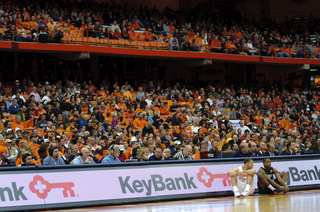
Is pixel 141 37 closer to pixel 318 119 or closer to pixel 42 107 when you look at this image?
pixel 42 107

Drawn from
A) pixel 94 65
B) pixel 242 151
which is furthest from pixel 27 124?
pixel 94 65

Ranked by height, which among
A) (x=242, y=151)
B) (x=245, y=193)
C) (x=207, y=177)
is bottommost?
(x=245, y=193)

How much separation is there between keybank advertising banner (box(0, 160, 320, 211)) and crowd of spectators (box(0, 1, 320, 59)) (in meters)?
11.6

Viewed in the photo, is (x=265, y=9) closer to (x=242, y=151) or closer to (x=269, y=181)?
(x=242, y=151)

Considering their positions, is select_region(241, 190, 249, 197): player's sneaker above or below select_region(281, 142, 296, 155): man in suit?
below

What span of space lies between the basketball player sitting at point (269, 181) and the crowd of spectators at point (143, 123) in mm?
881

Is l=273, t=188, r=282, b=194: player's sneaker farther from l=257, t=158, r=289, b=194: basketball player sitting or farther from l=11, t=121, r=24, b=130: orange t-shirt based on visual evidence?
l=11, t=121, r=24, b=130: orange t-shirt

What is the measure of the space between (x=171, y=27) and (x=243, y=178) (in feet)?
54.0

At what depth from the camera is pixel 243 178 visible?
10.9 m

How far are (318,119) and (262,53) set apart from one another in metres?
6.32

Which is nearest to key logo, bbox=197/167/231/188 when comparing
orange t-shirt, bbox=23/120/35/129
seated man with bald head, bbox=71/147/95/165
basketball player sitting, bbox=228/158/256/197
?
basketball player sitting, bbox=228/158/256/197

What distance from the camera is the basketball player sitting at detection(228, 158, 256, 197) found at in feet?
35.4

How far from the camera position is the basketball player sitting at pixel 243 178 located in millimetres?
10797

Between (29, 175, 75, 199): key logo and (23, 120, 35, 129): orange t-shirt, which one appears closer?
(29, 175, 75, 199): key logo
